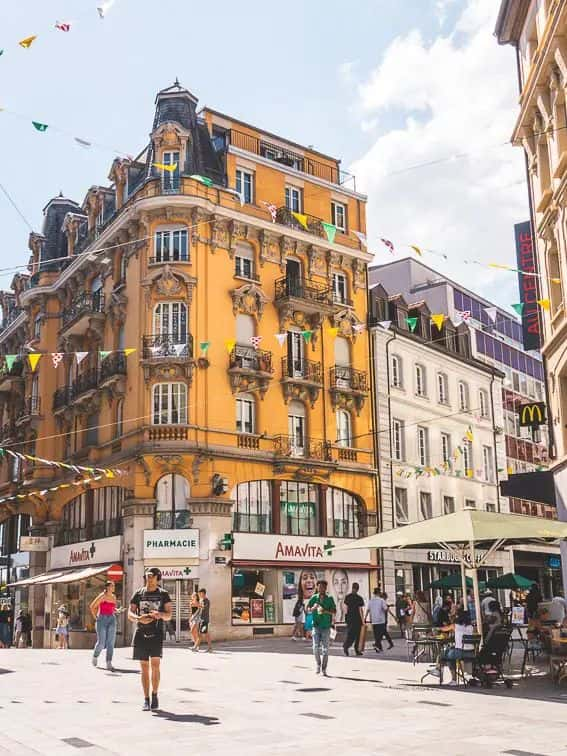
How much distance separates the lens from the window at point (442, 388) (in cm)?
4459

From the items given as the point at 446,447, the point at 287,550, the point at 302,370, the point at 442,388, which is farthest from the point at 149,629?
the point at 442,388

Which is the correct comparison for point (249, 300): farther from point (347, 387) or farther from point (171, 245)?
point (347, 387)

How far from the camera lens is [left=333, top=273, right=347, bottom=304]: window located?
39875 millimetres

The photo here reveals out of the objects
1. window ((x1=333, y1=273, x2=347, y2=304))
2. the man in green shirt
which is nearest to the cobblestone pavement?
the man in green shirt

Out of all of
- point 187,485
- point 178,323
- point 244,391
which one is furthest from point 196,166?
point 187,485

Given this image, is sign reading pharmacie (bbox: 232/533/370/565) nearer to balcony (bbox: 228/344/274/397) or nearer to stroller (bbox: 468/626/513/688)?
balcony (bbox: 228/344/274/397)

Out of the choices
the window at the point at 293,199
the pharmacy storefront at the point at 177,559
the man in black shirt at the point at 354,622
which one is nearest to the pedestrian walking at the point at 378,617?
the man in black shirt at the point at 354,622

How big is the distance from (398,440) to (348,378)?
433 cm

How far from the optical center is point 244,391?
116 feet

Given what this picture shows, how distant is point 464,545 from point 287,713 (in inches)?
299

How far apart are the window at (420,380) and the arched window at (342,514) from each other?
23.9 feet

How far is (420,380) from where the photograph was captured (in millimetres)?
43438

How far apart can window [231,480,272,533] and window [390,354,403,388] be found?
9.27m

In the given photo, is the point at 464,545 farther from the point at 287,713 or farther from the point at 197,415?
the point at 197,415
